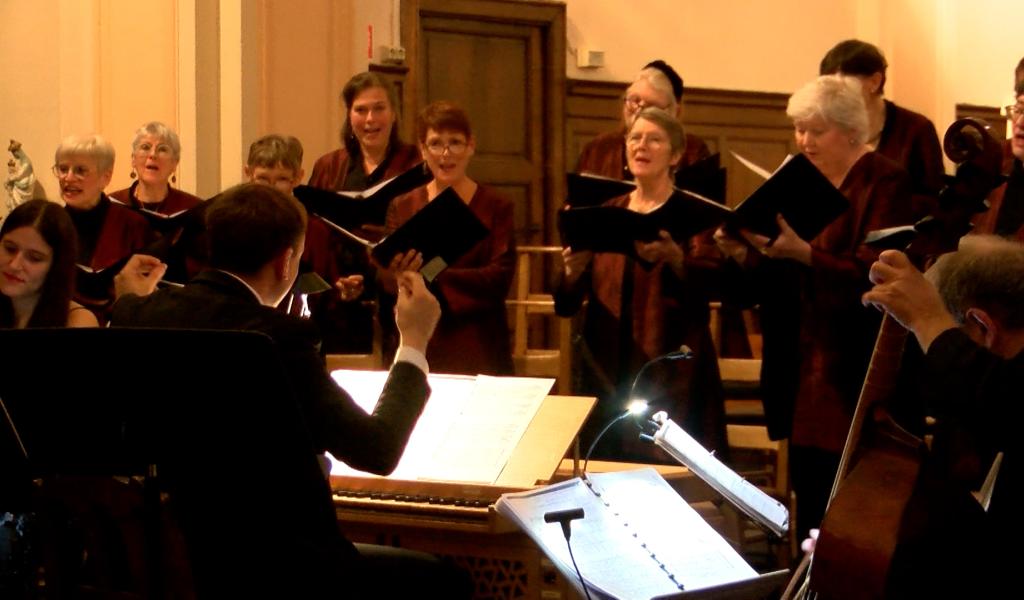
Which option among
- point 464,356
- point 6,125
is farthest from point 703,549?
point 6,125

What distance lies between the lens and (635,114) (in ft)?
13.9

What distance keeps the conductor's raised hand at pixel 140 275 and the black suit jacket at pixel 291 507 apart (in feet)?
4.00

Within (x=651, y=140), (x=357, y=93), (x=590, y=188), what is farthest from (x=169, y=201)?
(x=651, y=140)

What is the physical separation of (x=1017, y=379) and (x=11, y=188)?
16.8 ft

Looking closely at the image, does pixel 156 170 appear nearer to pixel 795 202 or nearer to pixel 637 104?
pixel 637 104

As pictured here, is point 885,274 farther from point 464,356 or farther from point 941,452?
point 464,356

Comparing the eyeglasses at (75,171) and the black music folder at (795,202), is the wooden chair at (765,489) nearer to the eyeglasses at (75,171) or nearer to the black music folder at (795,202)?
the black music folder at (795,202)

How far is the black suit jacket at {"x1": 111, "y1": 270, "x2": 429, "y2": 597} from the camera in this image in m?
2.14

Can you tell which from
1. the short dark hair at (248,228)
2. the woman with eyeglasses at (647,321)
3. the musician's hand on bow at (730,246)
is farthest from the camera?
the woman with eyeglasses at (647,321)

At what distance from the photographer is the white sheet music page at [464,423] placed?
2.73 m

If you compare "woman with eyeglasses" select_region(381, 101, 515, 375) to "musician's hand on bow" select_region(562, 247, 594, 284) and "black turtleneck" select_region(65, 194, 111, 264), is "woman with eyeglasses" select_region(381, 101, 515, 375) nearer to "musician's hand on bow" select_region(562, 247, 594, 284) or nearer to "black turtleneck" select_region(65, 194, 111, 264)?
"musician's hand on bow" select_region(562, 247, 594, 284)

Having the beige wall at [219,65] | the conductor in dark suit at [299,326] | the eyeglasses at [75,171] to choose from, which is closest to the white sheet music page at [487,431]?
the conductor in dark suit at [299,326]

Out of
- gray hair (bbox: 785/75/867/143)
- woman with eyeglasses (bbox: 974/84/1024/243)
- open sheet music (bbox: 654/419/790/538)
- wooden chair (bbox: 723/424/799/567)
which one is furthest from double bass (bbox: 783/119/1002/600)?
gray hair (bbox: 785/75/867/143)

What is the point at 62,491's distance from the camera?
220cm
